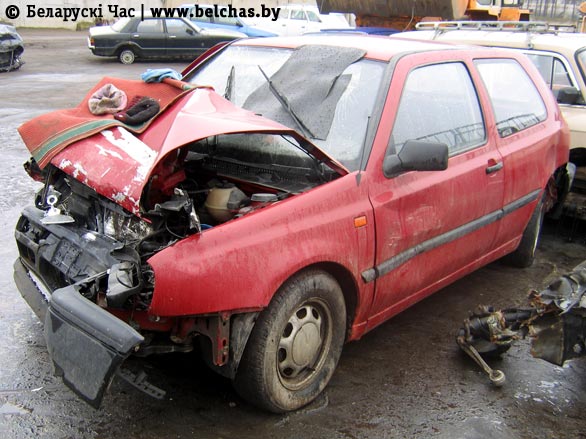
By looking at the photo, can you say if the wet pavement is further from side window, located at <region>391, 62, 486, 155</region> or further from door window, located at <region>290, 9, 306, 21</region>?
door window, located at <region>290, 9, 306, 21</region>

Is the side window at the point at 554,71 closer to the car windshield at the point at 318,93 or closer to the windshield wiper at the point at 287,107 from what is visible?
the car windshield at the point at 318,93

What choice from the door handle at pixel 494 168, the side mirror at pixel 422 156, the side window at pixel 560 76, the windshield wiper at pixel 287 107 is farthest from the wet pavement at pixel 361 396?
the side window at pixel 560 76

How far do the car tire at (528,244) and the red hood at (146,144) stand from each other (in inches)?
93.9

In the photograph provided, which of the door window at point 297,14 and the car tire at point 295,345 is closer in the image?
the car tire at point 295,345

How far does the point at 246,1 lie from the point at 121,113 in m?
35.3

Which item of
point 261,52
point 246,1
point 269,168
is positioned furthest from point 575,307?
point 246,1

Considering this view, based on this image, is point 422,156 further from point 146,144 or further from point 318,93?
point 146,144

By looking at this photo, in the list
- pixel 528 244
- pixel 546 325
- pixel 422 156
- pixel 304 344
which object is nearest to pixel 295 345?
pixel 304 344

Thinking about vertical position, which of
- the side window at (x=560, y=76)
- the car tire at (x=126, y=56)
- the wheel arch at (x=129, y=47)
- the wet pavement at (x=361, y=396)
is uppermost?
the side window at (x=560, y=76)

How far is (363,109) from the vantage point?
3.56 meters

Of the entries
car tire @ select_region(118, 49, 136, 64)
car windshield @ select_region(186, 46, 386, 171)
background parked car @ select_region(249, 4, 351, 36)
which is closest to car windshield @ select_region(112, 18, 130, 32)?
car tire @ select_region(118, 49, 136, 64)

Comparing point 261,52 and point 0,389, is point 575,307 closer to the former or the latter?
point 261,52

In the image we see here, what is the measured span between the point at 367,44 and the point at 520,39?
326cm

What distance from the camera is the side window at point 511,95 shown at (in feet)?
14.3
